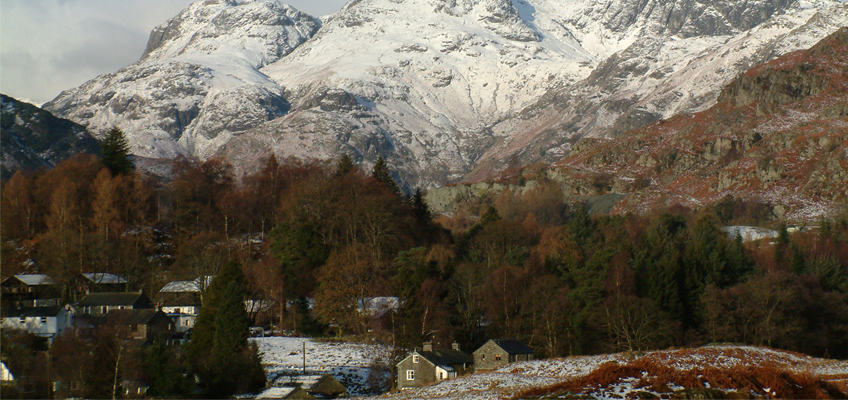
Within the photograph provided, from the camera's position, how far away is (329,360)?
6206cm

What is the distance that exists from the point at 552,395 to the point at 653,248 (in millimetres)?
54736

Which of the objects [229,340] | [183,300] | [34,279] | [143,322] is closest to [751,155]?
[183,300]

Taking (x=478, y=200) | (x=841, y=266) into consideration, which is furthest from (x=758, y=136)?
(x=841, y=266)

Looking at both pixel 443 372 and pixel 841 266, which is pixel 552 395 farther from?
pixel 841 266

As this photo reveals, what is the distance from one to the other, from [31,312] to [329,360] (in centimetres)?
2189

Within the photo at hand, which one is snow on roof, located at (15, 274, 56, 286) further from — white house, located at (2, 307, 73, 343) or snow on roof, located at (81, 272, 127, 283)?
white house, located at (2, 307, 73, 343)

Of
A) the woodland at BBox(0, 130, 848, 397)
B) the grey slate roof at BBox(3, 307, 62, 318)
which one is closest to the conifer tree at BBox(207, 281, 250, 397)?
the woodland at BBox(0, 130, 848, 397)

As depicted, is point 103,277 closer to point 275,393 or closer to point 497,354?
point 275,393

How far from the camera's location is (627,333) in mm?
62969

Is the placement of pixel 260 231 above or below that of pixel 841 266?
above

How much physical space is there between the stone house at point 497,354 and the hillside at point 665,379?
3957 mm

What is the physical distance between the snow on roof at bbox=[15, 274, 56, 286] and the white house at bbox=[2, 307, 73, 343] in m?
10.5

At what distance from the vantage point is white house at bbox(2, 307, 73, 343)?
60.7m

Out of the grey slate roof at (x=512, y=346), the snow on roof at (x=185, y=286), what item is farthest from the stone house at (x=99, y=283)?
the grey slate roof at (x=512, y=346)
